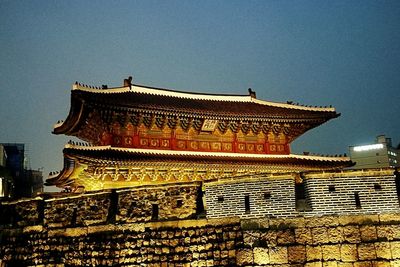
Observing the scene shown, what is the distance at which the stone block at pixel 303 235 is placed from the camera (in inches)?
305

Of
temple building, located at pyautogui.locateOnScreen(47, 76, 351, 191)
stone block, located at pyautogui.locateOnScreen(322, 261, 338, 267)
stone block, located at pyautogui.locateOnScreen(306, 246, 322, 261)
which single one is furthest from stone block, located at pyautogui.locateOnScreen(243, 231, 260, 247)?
temple building, located at pyautogui.locateOnScreen(47, 76, 351, 191)

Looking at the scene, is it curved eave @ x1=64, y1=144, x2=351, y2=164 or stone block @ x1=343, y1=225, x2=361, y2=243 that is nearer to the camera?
stone block @ x1=343, y1=225, x2=361, y2=243

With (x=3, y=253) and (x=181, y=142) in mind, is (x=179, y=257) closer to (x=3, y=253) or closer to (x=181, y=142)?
(x=3, y=253)

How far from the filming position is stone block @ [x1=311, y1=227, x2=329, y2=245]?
7656 mm

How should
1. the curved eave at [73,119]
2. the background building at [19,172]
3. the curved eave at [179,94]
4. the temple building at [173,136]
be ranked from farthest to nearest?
1. the background building at [19,172]
2. the curved eave at [73,119]
3. the curved eave at [179,94]
4. the temple building at [173,136]

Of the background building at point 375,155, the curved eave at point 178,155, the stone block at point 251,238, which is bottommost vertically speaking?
the stone block at point 251,238

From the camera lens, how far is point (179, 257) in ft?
27.8

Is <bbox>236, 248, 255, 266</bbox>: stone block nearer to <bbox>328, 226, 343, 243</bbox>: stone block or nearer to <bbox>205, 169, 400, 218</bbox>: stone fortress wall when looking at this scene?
<bbox>205, 169, 400, 218</bbox>: stone fortress wall

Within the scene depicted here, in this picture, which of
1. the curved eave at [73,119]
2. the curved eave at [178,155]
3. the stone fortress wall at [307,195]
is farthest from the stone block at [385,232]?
the curved eave at [73,119]

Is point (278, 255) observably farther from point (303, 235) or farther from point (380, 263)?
point (380, 263)

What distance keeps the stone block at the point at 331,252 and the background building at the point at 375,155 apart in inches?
1207

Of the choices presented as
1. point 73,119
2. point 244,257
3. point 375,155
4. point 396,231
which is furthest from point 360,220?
point 375,155

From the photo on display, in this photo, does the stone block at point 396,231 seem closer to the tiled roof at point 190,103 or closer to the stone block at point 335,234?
the stone block at point 335,234

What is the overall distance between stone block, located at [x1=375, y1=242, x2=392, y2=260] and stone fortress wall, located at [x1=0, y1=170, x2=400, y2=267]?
0.02 m
